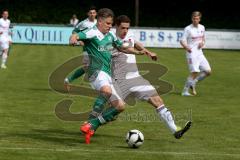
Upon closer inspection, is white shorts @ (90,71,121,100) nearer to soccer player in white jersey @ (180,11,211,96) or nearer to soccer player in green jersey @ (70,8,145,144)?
soccer player in green jersey @ (70,8,145,144)

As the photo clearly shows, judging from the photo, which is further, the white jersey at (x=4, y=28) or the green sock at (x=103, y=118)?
the white jersey at (x=4, y=28)

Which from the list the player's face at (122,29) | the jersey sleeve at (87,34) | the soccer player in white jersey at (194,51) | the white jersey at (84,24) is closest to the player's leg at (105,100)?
the jersey sleeve at (87,34)

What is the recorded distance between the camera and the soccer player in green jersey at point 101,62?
10.3 meters

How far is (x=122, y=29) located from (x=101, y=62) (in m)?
0.89

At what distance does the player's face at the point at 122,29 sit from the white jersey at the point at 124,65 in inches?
4.0

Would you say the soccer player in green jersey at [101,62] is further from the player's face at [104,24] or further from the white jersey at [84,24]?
the white jersey at [84,24]

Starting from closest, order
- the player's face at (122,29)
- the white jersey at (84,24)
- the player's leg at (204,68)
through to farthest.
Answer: the player's face at (122,29) < the white jersey at (84,24) < the player's leg at (204,68)

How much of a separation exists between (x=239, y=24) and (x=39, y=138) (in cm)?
5133

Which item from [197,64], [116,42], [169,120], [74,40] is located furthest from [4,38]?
[74,40]

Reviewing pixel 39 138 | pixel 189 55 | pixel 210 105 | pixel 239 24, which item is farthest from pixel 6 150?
pixel 239 24

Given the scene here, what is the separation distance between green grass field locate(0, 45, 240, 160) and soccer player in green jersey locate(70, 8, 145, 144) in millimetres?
370

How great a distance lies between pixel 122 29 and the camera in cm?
1102

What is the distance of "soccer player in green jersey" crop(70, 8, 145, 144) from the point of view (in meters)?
10.3

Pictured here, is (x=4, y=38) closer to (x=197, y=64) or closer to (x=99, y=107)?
(x=197, y=64)
